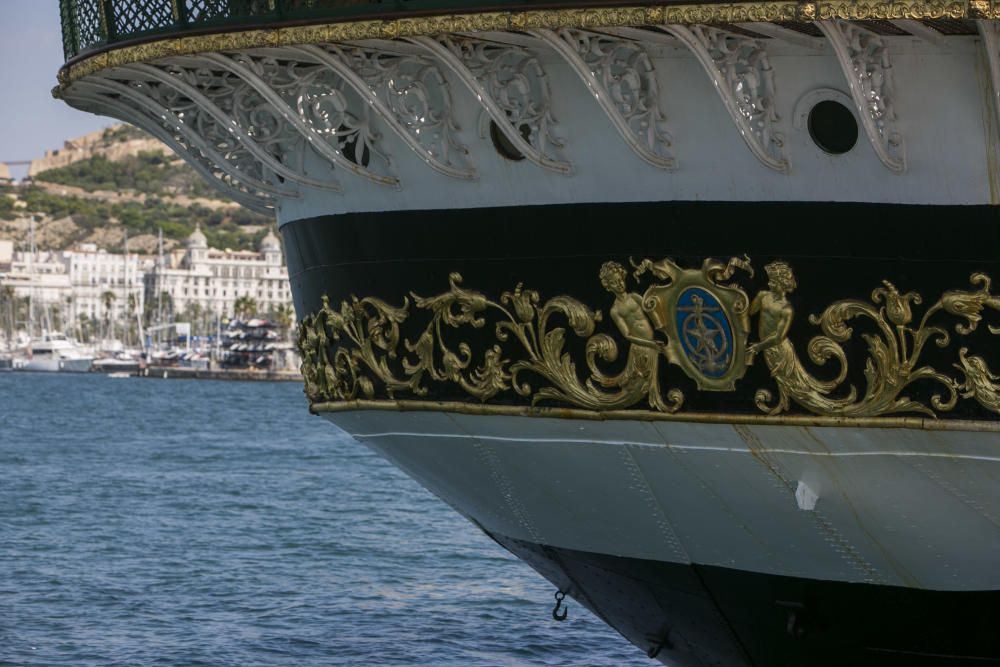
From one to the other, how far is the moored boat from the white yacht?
173950 mm

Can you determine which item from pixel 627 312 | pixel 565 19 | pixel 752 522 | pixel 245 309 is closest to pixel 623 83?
pixel 565 19

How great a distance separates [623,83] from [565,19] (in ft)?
2.77

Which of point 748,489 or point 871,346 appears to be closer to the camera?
point 871,346

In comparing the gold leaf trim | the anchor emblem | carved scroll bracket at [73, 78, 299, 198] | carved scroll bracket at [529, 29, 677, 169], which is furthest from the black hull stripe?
carved scroll bracket at [73, 78, 299, 198]

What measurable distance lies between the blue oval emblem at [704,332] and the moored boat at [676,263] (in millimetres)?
15

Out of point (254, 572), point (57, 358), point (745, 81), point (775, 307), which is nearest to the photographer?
point (745, 81)

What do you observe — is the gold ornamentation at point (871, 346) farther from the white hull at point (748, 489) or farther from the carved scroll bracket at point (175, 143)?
the carved scroll bracket at point (175, 143)

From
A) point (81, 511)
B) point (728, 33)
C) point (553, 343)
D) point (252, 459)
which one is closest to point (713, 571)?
point (553, 343)

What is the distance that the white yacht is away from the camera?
7175 inches

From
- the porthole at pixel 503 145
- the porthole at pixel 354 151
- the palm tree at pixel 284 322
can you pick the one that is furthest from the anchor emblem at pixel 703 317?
the palm tree at pixel 284 322

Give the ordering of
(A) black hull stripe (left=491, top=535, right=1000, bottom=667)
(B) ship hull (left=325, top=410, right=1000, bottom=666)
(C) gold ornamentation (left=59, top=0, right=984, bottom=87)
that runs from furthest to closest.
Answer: (A) black hull stripe (left=491, top=535, right=1000, bottom=667)
(B) ship hull (left=325, top=410, right=1000, bottom=666)
(C) gold ornamentation (left=59, top=0, right=984, bottom=87)

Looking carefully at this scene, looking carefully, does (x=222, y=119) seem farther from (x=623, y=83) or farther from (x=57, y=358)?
(x=57, y=358)

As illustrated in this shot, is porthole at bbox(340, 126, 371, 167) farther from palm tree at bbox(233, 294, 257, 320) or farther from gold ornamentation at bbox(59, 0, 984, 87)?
palm tree at bbox(233, 294, 257, 320)

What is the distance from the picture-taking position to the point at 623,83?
10055 mm
